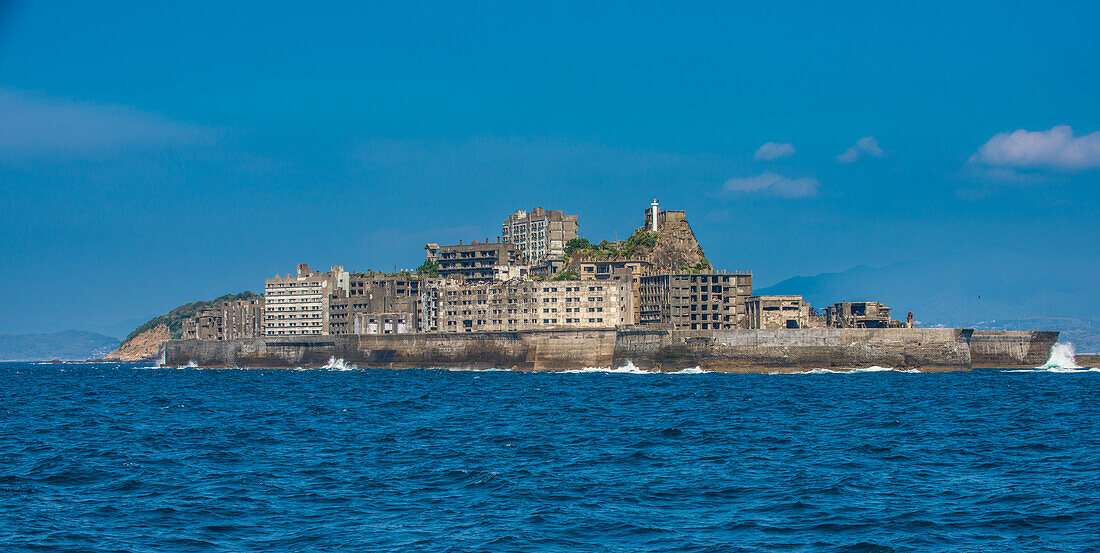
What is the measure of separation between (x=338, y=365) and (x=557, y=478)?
137 meters

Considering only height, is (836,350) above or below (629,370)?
above

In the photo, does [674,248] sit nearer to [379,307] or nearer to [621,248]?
[621,248]

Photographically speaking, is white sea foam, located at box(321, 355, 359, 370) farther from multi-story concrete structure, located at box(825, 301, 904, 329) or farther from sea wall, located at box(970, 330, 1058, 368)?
sea wall, located at box(970, 330, 1058, 368)

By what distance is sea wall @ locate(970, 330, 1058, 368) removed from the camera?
136m

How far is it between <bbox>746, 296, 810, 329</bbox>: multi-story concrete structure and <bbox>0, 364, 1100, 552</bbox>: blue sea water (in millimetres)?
85934

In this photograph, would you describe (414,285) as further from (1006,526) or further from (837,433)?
(1006,526)

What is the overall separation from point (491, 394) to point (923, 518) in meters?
64.1

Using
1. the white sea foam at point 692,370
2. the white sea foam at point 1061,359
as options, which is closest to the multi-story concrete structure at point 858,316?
the white sea foam at point 1061,359

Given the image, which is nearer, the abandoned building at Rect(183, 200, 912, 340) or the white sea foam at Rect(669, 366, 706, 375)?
the white sea foam at Rect(669, 366, 706, 375)

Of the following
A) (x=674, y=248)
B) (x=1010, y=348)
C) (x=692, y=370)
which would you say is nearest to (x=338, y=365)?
(x=674, y=248)

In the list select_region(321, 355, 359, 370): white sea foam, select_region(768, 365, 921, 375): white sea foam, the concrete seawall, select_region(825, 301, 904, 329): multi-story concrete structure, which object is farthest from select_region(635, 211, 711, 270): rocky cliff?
select_region(321, 355, 359, 370): white sea foam

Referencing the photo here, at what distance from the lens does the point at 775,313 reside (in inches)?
6462

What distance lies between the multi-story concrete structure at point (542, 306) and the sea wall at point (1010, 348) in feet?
160

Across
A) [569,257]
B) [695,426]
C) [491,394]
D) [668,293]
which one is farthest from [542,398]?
[569,257]
